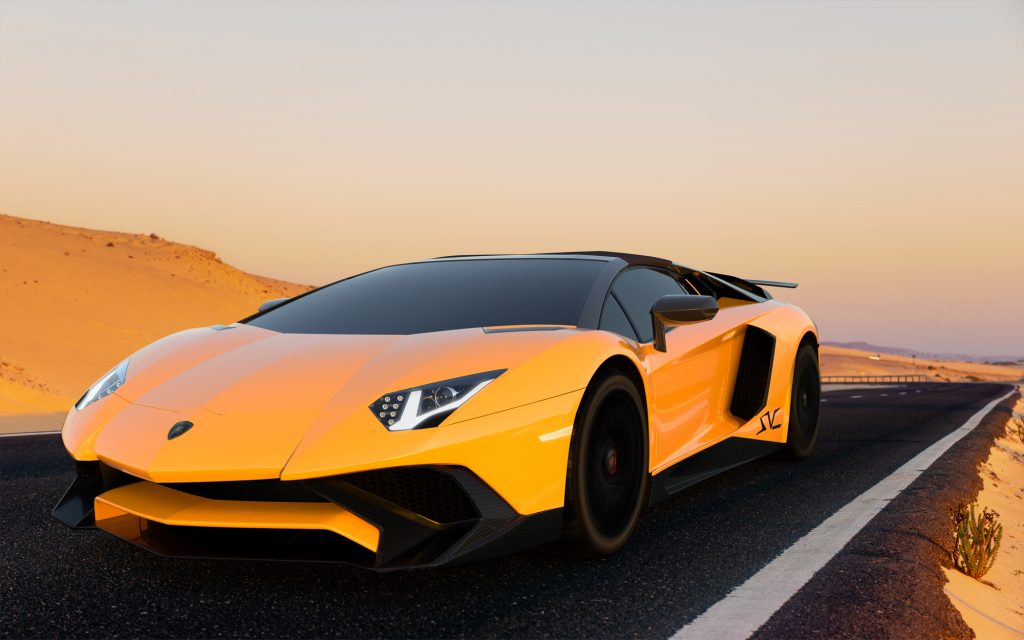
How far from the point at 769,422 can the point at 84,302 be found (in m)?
34.8

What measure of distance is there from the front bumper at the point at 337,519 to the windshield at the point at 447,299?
3.16 feet

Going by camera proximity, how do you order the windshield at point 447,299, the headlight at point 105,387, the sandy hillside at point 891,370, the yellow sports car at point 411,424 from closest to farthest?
1. the yellow sports car at point 411,424
2. the headlight at point 105,387
3. the windshield at point 447,299
4. the sandy hillside at point 891,370

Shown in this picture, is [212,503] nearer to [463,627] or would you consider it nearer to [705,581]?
[463,627]

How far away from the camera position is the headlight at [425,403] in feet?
9.59

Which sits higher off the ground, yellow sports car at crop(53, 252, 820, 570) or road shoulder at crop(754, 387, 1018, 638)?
yellow sports car at crop(53, 252, 820, 570)

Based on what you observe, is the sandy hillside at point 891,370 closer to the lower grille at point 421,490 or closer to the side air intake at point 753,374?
the side air intake at point 753,374

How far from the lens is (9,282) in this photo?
105ft

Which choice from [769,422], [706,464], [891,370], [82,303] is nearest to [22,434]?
[706,464]

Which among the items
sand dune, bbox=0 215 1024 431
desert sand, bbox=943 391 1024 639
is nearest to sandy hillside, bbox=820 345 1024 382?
sand dune, bbox=0 215 1024 431

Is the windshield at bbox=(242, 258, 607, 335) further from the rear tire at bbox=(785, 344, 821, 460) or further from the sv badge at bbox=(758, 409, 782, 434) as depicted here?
the rear tire at bbox=(785, 344, 821, 460)

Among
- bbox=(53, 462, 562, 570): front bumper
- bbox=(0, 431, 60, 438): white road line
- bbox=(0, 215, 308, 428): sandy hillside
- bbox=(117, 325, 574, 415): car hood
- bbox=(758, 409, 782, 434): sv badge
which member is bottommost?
bbox=(0, 215, 308, 428): sandy hillside

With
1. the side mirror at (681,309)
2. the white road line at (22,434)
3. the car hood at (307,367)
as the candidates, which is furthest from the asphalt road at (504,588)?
the white road line at (22,434)

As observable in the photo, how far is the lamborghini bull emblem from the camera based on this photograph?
3.03 metres

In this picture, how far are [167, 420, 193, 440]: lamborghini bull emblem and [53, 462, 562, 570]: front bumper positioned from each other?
0.17 metres
